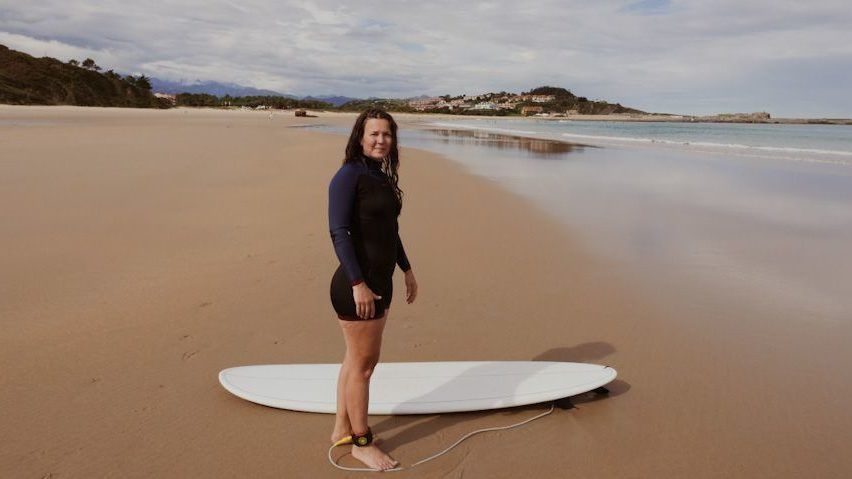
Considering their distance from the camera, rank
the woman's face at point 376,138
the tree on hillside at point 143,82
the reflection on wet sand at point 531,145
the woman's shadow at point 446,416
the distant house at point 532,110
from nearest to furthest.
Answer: the woman's face at point 376,138, the woman's shadow at point 446,416, the reflection on wet sand at point 531,145, the tree on hillside at point 143,82, the distant house at point 532,110

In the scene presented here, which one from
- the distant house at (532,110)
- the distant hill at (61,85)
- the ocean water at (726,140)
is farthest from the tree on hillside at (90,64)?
the distant house at (532,110)

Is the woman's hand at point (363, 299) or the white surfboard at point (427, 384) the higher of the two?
the woman's hand at point (363, 299)

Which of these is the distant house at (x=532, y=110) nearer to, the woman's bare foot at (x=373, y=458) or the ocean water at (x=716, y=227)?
the ocean water at (x=716, y=227)

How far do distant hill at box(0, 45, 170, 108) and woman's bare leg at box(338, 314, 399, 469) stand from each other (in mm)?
59492

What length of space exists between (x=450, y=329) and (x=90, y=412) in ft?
7.94

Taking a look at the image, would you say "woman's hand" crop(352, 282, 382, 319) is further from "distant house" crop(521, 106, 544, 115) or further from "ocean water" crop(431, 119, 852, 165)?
"distant house" crop(521, 106, 544, 115)

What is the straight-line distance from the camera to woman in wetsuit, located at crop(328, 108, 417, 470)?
7.19 ft

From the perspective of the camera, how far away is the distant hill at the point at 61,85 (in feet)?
173

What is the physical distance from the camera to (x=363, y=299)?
222cm

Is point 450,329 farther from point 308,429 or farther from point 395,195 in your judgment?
point 395,195

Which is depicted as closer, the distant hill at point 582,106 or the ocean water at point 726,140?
the ocean water at point 726,140

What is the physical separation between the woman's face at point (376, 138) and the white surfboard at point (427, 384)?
4.85 ft

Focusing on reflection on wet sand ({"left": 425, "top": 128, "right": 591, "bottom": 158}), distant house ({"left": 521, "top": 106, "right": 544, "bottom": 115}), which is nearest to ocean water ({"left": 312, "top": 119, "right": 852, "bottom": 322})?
reflection on wet sand ({"left": 425, "top": 128, "right": 591, "bottom": 158})

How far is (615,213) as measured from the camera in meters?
8.24
